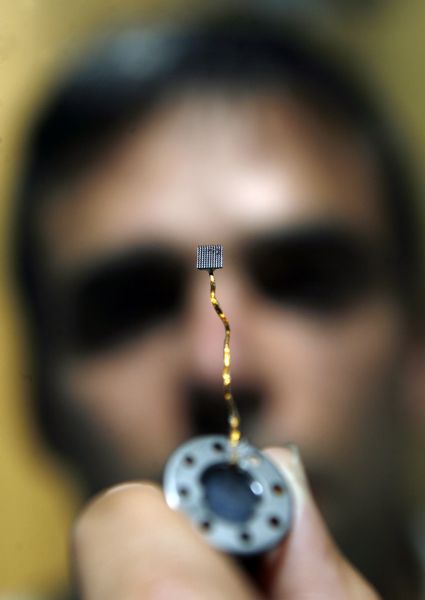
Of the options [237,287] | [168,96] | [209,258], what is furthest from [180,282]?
[209,258]

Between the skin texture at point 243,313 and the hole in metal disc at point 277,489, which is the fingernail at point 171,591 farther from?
the skin texture at point 243,313

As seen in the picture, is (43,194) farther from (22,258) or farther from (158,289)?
(158,289)

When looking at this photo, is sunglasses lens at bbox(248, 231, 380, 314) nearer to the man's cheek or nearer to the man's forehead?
the man's forehead

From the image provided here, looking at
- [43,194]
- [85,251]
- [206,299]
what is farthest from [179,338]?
[43,194]

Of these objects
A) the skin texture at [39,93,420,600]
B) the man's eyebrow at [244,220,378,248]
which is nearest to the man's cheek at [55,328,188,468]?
the skin texture at [39,93,420,600]

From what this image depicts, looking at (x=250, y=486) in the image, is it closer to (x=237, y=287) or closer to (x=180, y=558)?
(x=180, y=558)

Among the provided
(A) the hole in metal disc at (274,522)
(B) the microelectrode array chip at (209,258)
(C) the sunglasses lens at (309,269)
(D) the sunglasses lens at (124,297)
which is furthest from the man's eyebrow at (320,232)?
(A) the hole in metal disc at (274,522)
